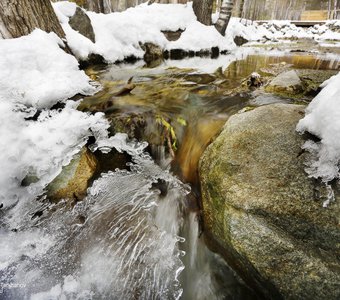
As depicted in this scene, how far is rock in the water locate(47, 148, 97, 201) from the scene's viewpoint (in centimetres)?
211

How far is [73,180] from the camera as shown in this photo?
7.13 feet

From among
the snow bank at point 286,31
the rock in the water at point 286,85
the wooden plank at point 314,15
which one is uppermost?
the wooden plank at point 314,15

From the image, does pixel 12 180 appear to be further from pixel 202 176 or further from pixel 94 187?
pixel 202 176

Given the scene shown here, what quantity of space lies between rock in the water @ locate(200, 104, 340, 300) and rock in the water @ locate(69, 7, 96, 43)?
5563 mm

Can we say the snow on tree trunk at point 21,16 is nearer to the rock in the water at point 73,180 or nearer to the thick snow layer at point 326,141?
the rock in the water at point 73,180

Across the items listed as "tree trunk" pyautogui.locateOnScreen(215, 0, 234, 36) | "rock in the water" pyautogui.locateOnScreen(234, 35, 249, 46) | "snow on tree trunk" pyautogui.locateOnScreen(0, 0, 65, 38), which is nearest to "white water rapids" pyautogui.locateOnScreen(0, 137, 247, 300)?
"snow on tree trunk" pyautogui.locateOnScreen(0, 0, 65, 38)

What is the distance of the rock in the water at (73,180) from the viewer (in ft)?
6.93

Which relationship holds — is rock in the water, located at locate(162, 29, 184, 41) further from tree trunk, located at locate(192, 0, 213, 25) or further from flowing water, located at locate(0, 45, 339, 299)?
flowing water, located at locate(0, 45, 339, 299)

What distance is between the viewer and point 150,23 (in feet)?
25.6

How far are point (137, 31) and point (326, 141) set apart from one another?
24.0 feet

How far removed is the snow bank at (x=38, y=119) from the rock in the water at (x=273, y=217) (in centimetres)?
157

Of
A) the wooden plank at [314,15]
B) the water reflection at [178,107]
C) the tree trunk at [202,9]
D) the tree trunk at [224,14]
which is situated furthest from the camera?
the wooden plank at [314,15]

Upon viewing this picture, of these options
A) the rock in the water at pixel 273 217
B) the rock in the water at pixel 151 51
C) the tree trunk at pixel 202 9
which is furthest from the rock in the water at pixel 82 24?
the rock in the water at pixel 273 217

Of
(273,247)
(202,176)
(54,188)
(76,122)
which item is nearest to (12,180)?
(54,188)
